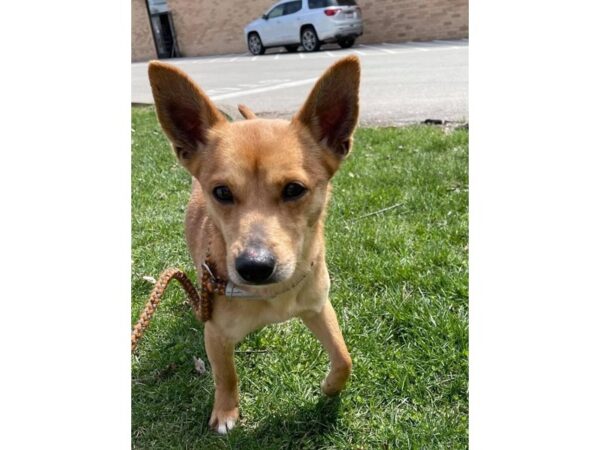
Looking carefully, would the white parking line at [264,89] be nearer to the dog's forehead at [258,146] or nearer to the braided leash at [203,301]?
the dog's forehead at [258,146]

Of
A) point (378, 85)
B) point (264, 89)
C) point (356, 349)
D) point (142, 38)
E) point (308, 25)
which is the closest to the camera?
point (356, 349)

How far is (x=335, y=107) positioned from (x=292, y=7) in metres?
19.8

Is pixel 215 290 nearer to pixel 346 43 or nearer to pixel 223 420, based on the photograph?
pixel 223 420

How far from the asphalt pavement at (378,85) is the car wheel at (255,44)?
5.61 metres

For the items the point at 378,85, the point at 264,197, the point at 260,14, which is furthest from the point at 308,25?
the point at 264,197

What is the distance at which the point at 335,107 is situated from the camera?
2422 millimetres

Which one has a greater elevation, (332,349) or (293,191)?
(293,191)

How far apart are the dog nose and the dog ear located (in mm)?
773

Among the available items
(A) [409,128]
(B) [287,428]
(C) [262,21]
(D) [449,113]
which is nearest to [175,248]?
(B) [287,428]

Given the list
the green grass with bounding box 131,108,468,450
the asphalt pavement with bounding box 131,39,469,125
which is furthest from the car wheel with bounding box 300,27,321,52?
the green grass with bounding box 131,108,468,450

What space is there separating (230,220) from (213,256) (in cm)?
33

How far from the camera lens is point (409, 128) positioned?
6867 mm

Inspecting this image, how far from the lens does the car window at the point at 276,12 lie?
20969mm

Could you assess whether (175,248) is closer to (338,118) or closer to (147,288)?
(147,288)
